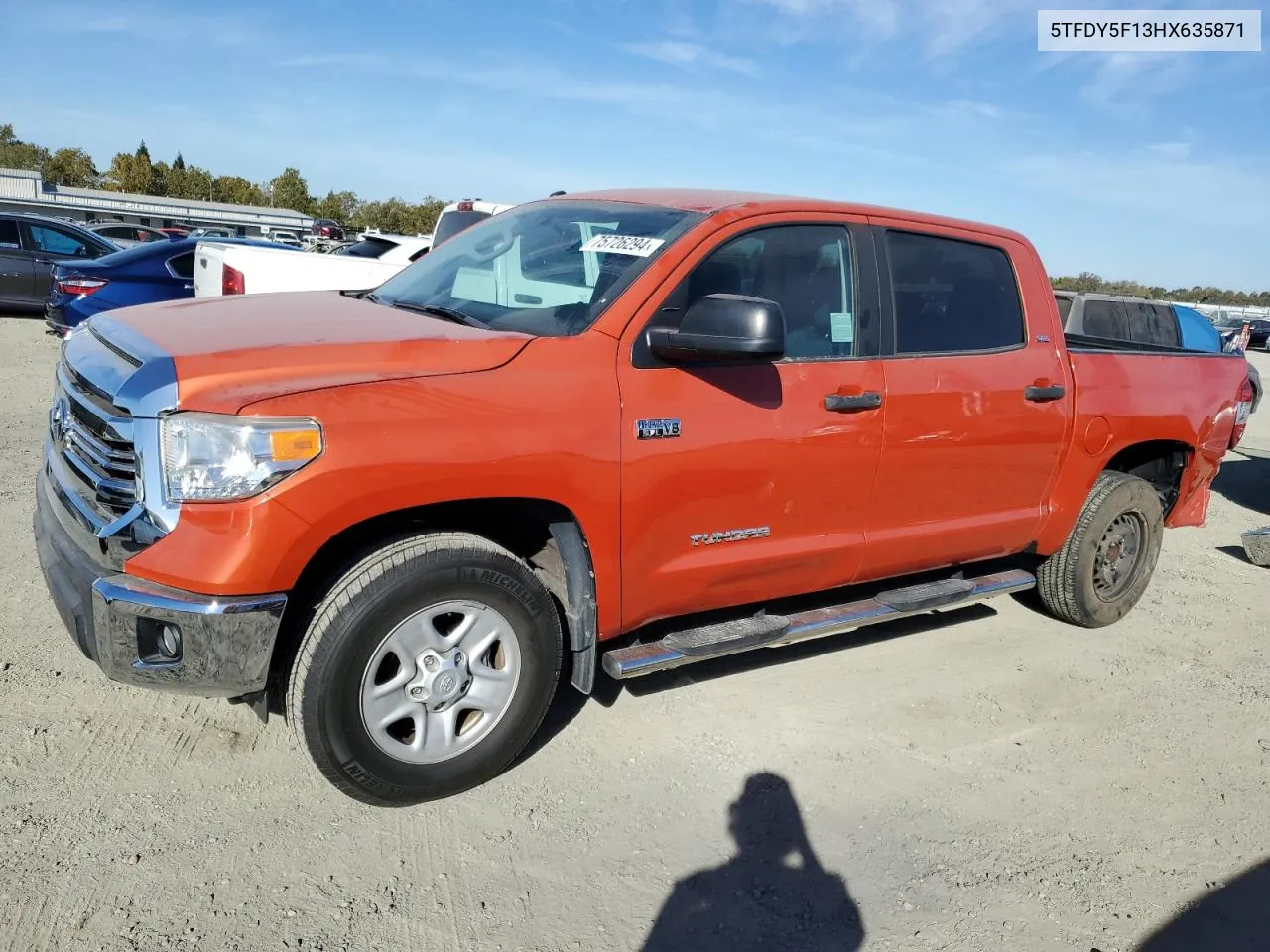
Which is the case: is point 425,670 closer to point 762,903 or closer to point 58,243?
point 762,903

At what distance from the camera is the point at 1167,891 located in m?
3.02

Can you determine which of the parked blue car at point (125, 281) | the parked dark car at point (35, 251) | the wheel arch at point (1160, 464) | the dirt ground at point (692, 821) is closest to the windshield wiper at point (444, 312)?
the dirt ground at point (692, 821)

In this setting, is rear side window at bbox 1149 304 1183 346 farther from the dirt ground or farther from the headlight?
the headlight

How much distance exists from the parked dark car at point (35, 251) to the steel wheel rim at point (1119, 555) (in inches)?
546

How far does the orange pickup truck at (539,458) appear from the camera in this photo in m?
2.66

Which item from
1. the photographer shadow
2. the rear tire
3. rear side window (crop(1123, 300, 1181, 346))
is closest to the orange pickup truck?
the rear tire

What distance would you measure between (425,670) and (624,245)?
5.41ft

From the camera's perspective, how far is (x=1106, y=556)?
5.11m

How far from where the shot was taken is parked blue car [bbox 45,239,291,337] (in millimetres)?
10117

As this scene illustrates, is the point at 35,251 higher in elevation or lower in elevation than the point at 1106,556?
higher

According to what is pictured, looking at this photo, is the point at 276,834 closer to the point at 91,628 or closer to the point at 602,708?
the point at 91,628

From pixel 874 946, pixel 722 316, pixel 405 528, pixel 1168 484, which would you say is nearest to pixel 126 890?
pixel 405 528

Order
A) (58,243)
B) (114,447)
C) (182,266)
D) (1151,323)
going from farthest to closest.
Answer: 1. (58,243)
2. (1151,323)
3. (182,266)
4. (114,447)

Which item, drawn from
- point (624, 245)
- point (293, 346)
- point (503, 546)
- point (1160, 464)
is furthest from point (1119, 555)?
point (293, 346)
